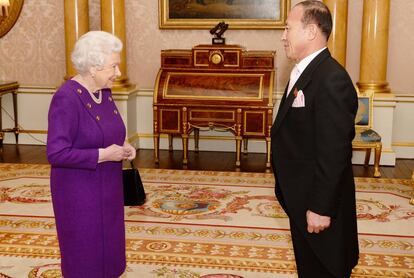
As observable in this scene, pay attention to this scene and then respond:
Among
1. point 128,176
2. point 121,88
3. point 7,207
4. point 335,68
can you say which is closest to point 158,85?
point 121,88

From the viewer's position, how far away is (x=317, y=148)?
2.63 metres

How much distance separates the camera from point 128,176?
11.2ft

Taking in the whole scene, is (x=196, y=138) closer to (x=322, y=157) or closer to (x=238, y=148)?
(x=238, y=148)

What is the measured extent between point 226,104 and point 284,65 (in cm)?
135

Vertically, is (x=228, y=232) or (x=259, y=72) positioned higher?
(x=259, y=72)

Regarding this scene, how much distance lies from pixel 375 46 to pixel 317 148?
18.2 ft

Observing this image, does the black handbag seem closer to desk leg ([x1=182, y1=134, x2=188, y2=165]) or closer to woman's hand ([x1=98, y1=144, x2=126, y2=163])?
woman's hand ([x1=98, y1=144, x2=126, y2=163])

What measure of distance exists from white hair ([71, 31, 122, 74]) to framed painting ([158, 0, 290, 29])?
5453 millimetres

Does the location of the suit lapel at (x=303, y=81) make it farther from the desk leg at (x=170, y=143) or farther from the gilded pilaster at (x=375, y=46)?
the desk leg at (x=170, y=143)

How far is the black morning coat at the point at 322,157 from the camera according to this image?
2594 millimetres

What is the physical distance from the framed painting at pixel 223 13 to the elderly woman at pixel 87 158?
538 centimetres

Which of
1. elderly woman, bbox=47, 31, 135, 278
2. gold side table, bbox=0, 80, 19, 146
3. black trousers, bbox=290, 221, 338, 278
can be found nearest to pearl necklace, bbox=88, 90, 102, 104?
elderly woman, bbox=47, 31, 135, 278

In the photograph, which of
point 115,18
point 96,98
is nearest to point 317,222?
point 96,98

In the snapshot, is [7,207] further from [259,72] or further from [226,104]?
[259,72]
